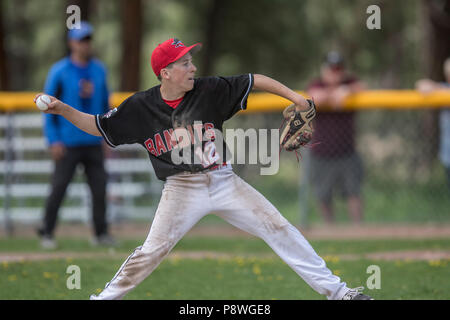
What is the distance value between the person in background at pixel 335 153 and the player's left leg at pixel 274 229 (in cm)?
464

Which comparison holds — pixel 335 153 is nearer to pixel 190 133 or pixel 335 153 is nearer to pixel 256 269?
pixel 256 269

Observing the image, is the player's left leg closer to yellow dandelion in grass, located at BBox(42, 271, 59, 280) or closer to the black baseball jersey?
the black baseball jersey

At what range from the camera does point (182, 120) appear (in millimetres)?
4520

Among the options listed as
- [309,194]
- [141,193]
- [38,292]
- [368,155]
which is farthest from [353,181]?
[38,292]

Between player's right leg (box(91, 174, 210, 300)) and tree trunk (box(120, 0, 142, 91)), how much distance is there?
33.7ft

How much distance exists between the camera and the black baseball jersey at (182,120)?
14.8 feet

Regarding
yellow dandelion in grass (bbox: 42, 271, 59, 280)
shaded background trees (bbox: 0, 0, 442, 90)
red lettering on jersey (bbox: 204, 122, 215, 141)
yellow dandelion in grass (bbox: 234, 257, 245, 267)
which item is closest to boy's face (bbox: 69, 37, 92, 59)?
yellow dandelion in grass (bbox: 42, 271, 59, 280)

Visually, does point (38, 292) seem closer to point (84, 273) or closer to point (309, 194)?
point (84, 273)

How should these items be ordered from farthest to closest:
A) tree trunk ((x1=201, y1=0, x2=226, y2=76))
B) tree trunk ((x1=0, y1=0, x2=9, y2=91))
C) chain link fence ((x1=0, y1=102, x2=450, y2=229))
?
tree trunk ((x1=201, y1=0, x2=226, y2=76))
tree trunk ((x1=0, y1=0, x2=9, y2=91))
chain link fence ((x1=0, y1=102, x2=450, y2=229))

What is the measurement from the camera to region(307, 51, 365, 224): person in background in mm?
8953

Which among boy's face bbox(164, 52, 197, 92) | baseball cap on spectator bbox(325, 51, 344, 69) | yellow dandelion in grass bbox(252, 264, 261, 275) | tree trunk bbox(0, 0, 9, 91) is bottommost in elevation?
yellow dandelion in grass bbox(252, 264, 261, 275)

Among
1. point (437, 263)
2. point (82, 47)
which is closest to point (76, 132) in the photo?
point (82, 47)

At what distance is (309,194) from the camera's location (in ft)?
31.6

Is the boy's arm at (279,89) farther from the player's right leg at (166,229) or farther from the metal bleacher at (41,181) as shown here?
the metal bleacher at (41,181)
